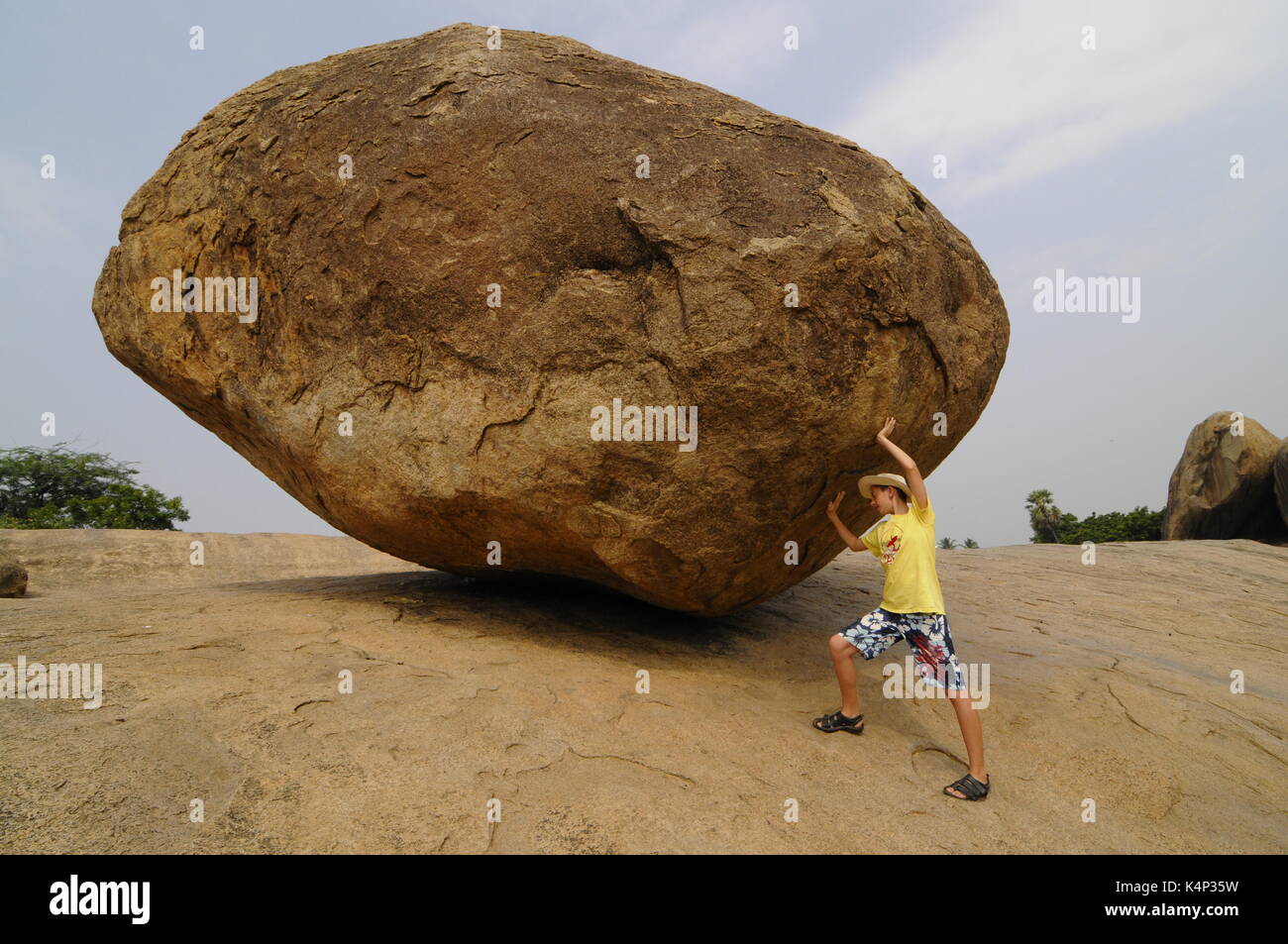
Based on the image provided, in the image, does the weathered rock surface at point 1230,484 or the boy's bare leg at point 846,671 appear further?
the weathered rock surface at point 1230,484

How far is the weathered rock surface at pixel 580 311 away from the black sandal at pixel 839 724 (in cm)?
96

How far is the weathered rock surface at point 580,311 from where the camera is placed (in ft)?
13.4

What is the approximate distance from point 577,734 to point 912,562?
5.79 feet

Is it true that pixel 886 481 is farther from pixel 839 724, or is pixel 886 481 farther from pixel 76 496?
pixel 76 496

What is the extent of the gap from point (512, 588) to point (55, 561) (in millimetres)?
6941

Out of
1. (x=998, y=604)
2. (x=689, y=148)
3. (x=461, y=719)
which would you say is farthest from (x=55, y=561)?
(x=998, y=604)

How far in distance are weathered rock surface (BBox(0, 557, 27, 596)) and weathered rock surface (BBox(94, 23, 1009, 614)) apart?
4189mm

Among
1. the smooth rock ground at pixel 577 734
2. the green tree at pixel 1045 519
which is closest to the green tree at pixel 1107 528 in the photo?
the green tree at pixel 1045 519

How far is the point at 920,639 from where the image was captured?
379 cm

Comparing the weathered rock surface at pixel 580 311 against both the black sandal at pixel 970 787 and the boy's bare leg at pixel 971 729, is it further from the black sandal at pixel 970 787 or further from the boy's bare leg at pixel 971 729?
the black sandal at pixel 970 787

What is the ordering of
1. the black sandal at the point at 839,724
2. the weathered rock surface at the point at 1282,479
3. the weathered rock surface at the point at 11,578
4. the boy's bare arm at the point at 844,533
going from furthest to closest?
1. the weathered rock surface at the point at 1282,479
2. the weathered rock surface at the point at 11,578
3. the boy's bare arm at the point at 844,533
4. the black sandal at the point at 839,724

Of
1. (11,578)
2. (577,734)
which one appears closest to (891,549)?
(577,734)

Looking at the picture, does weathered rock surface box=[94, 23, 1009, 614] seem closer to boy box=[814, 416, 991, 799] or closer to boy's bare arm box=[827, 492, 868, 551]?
boy's bare arm box=[827, 492, 868, 551]

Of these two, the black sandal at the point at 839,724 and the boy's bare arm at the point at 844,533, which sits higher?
the boy's bare arm at the point at 844,533
